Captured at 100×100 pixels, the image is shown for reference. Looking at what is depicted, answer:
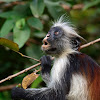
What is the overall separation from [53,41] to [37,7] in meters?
1.28

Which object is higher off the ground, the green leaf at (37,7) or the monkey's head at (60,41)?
the green leaf at (37,7)

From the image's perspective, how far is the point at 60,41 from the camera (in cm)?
585

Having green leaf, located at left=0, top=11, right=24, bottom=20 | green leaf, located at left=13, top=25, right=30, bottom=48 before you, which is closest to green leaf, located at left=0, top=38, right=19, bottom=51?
green leaf, located at left=13, top=25, right=30, bottom=48

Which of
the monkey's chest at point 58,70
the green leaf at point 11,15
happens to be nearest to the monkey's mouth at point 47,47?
the monkey's chest at point 58,70

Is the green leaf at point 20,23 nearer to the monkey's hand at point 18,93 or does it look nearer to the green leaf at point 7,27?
the green leaf at point 7,27

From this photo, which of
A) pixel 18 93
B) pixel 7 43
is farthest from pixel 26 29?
pixel 18 93

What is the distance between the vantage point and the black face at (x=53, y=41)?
18.4 feet

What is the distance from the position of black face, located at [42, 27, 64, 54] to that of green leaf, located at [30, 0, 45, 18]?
811 millimetres

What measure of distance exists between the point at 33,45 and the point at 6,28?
52.3 inches

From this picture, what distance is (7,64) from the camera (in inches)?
306

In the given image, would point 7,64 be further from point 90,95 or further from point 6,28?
point 90,95

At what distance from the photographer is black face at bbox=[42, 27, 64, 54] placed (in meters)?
5.60

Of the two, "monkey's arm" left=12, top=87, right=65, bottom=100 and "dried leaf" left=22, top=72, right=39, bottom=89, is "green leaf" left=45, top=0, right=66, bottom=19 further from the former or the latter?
"dried leaf" left=22, top=72, right=39, bottom=89

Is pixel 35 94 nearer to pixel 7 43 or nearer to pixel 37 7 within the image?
pixel 7 43
